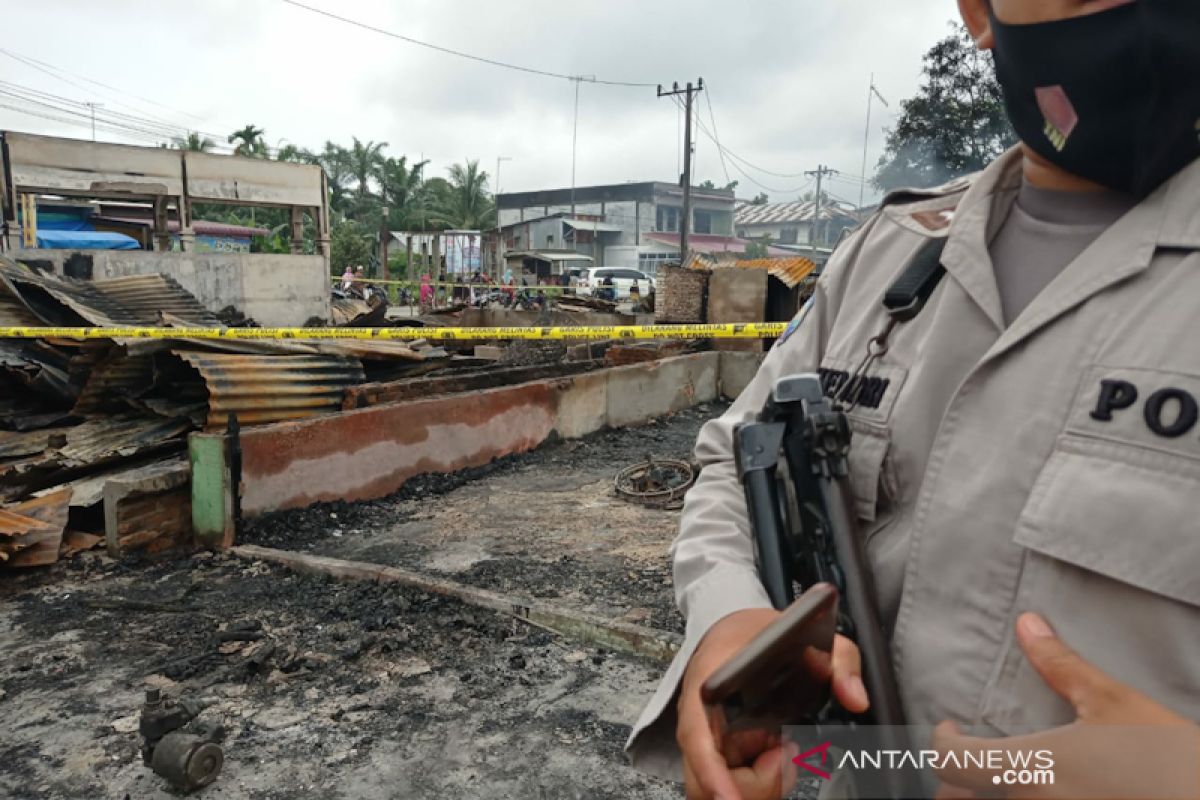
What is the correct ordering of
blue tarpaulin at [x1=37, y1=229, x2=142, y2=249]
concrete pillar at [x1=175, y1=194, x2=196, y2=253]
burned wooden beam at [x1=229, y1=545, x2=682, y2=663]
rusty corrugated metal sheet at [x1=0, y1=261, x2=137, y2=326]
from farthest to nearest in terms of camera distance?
blue tarpaulin at [x1=37, y1=229, x2=142, y2=249] → concrete pillar at [x1=175, y1=194, x2=196, y2=253] → rusty corrugated metal sheet at [x1=0, y1=261, x2=137, y2=326] → burned wooden beam at [x1=229, y1=545, x2=682, y2=663]

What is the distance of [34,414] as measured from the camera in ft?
20.3

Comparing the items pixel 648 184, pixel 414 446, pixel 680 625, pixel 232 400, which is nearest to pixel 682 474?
pixel 414 446

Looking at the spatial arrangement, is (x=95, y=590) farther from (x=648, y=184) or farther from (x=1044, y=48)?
(x=648, y=184)

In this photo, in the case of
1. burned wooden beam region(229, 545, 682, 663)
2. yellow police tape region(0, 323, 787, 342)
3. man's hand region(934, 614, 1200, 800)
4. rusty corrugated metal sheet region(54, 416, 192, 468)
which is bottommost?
burned wooden beam region(229, 545, 682, 663)

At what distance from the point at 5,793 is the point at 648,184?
1906 inches

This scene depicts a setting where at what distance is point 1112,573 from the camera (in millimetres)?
758

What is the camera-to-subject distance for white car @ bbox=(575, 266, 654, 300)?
26703mm

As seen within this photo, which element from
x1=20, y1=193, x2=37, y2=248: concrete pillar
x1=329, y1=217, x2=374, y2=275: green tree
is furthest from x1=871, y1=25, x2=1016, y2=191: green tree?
x1=329, y1=217, x2=374, y2=275: green tree

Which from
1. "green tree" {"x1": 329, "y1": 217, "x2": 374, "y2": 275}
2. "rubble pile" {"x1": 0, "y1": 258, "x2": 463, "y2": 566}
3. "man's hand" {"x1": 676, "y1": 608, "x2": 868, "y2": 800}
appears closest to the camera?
"man's hand" {"x1": 676, "y1": 608, "x2": 868, "y2": 800}

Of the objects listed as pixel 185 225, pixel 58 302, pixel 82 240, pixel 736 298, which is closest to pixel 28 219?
pixel 185 225

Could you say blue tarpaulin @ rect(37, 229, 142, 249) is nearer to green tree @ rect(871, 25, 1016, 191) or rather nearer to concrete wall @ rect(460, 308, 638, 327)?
concrete wall @ rect(460, 308, 638, 327)

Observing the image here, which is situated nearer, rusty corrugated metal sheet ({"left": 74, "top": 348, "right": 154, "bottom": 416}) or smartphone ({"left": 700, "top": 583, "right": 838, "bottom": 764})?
smartphone ({"left": 700, "top": 583, "right": 838, "bottom": 764})

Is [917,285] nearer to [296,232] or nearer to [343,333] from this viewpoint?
[343,333]

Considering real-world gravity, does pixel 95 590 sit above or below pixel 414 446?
below
